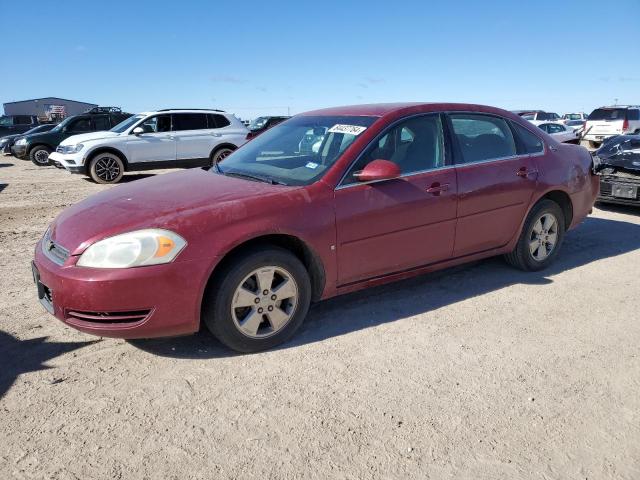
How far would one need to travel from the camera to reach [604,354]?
11.1 feet

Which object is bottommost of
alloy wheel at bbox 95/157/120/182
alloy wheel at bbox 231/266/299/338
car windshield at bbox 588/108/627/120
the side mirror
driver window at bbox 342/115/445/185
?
alloy wheel at bbox 231/266/299/338

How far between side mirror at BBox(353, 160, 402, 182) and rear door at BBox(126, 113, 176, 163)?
973 cm

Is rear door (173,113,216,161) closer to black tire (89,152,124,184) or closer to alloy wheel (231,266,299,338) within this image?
black tire (89,152,124,184)

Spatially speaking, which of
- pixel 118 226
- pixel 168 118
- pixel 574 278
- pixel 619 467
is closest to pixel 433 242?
pixel 574 278

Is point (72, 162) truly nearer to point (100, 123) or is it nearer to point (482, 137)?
point (100, 123)

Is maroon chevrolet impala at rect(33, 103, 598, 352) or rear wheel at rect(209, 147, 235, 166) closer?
maroon chevrolet impala at rect(33, 103, 598, 352)

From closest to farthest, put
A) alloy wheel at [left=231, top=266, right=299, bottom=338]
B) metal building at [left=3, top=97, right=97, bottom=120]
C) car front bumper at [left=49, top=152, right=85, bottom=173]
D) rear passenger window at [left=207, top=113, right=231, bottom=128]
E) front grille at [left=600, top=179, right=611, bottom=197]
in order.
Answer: alloy wheel at [left=231, top=266, right=299, bottom=338] → front grille at [left=600, top=179, right=611, bottom=197] → car front bumper at [left=49, top=152, right=85, bottom=173] → rear passenger window at [left=207, top=113, right=231, bottom=128] → metal building at [left=3, top=97, right=97, bottom=120]

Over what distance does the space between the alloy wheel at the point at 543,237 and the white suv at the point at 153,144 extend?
31.1 feet

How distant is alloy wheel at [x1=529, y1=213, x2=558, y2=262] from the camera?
4887mm

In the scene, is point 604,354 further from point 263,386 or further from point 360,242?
point 263,386

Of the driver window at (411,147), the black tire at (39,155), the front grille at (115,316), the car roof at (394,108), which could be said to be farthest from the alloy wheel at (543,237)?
the black tire at (39,155)

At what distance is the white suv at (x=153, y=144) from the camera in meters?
11.8

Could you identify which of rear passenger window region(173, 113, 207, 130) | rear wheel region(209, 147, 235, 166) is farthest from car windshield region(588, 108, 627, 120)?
rear passenger window region(173, 113, 207, 130)

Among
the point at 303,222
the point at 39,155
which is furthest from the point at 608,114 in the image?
the point at 303,222
